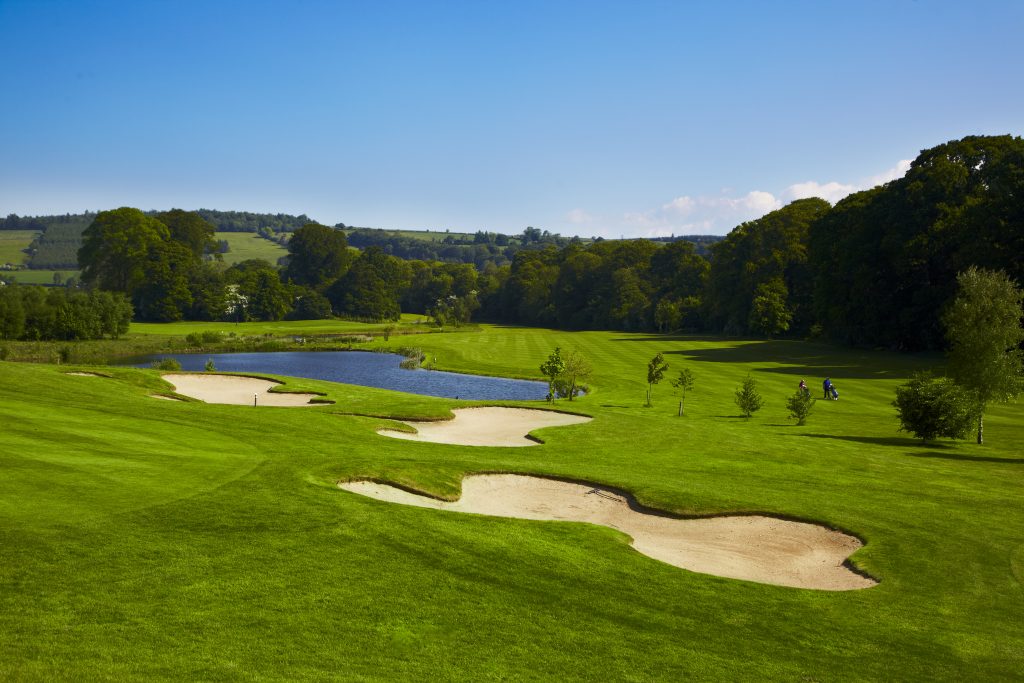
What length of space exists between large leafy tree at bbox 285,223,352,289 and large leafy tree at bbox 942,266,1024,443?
142472mm

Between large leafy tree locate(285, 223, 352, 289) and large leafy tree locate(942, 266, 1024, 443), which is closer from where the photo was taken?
large leafy tree locate(942, 266, 1024, 443)

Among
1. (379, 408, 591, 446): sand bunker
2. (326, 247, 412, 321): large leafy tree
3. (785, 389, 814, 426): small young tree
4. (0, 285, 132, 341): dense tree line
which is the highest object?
(326, 247, 412, 321): large leafy tree

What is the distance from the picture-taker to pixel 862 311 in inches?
2869

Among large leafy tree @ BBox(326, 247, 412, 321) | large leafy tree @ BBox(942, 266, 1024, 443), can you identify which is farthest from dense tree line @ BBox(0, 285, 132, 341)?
large leafy tree @ BBox(942, 266, 1024, 443)

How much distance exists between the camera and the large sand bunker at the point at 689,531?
49.0 ft

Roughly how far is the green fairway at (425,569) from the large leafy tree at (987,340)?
160 inches

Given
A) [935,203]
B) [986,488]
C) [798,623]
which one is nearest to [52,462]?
[798,623]

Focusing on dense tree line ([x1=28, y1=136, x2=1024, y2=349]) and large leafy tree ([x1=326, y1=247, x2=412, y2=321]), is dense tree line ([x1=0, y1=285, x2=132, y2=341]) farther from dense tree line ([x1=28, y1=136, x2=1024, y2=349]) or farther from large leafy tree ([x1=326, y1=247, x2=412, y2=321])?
large leafy tree ([x1=326, y1=247, x2=412, y2=321])

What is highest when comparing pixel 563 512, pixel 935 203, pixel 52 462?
pixel 935 203

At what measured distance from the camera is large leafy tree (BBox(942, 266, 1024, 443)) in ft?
91.9

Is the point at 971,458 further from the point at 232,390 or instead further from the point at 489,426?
the point at 232,390

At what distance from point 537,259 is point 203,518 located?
15294 centimetres

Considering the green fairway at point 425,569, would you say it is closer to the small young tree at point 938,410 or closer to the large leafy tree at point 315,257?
the small young tree at point 938,410

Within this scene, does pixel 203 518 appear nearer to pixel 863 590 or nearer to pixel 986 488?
pixel 863 590
